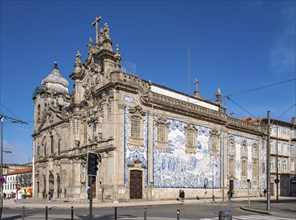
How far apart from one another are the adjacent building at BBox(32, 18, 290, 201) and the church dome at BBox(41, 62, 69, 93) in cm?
493

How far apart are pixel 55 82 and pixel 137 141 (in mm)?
26377

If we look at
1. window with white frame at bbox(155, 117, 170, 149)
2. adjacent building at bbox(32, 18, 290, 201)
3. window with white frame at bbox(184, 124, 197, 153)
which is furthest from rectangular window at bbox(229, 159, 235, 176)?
window with white frame at bbox(155, 117, 170, 149)

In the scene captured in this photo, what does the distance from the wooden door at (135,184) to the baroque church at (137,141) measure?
9 cm

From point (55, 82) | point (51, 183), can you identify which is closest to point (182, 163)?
point (51, 183)

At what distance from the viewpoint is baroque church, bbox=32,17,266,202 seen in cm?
3094

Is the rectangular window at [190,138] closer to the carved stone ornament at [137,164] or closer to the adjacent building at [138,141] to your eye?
the adjacent building at [138,141]

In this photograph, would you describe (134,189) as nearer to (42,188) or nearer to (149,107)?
(149,107)

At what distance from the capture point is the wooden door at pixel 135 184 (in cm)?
3071

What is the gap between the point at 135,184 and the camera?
31.0 m

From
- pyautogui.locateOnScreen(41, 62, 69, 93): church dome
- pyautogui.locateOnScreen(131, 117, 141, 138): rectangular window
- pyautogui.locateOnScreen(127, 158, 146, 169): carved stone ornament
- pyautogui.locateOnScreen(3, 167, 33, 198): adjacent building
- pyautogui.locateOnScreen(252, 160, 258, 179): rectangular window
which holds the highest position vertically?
pyautogui.locateOnScreen(41, 62, 69, 93): church dome

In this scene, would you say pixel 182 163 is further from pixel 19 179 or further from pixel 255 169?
pixel 19 179

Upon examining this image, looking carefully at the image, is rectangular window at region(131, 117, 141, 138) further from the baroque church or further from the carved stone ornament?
the carved stone ornament

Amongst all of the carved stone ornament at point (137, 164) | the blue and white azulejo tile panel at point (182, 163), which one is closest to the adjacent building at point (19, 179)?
→ the blue and white azulejo tile panel at point (182, 163)

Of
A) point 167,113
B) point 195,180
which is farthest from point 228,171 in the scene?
point 167,113
